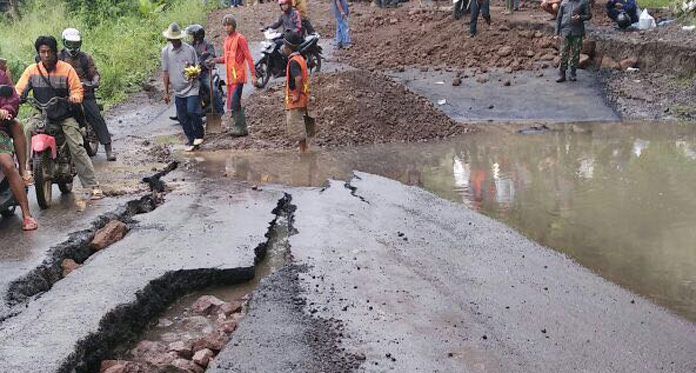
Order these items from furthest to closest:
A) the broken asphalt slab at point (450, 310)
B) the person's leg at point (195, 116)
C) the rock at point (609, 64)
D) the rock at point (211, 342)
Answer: the rock at point (609, 64) < the person's leg at point (195, 116) < the rock at point (211, 342) < the broken asphalt slab at point (450, 310)

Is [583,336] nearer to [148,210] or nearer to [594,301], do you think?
[594,301]

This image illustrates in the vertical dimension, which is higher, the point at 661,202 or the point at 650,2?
the point at 650,2

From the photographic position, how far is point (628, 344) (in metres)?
4.61

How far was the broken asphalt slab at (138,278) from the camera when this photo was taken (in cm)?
439

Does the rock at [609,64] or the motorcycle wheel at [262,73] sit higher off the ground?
the motorcycle wheel at [262,73]

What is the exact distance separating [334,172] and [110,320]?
4985mm

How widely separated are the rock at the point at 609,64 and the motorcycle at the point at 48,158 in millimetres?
11320

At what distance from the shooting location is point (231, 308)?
17.0ft

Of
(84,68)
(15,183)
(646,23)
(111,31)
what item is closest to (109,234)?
(15,183)

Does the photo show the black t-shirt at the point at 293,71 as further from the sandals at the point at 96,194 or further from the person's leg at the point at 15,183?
the person's leg at the point at 15,183

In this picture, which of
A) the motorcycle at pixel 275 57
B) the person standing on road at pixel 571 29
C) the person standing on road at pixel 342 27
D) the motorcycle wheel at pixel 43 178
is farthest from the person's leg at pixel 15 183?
the person standing on road at pixel 342 27

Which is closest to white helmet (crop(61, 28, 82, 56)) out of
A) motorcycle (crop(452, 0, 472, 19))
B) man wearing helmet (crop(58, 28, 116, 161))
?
man wearing helmet (crop(58, 28, 116, 161))

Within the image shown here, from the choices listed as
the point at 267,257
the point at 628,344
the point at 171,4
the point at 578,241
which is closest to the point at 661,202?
the point at 578,241

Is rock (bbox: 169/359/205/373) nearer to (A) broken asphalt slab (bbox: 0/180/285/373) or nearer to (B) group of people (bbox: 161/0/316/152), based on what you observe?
(A) broken asphalt slab (bbox: 0/180/285/373)
